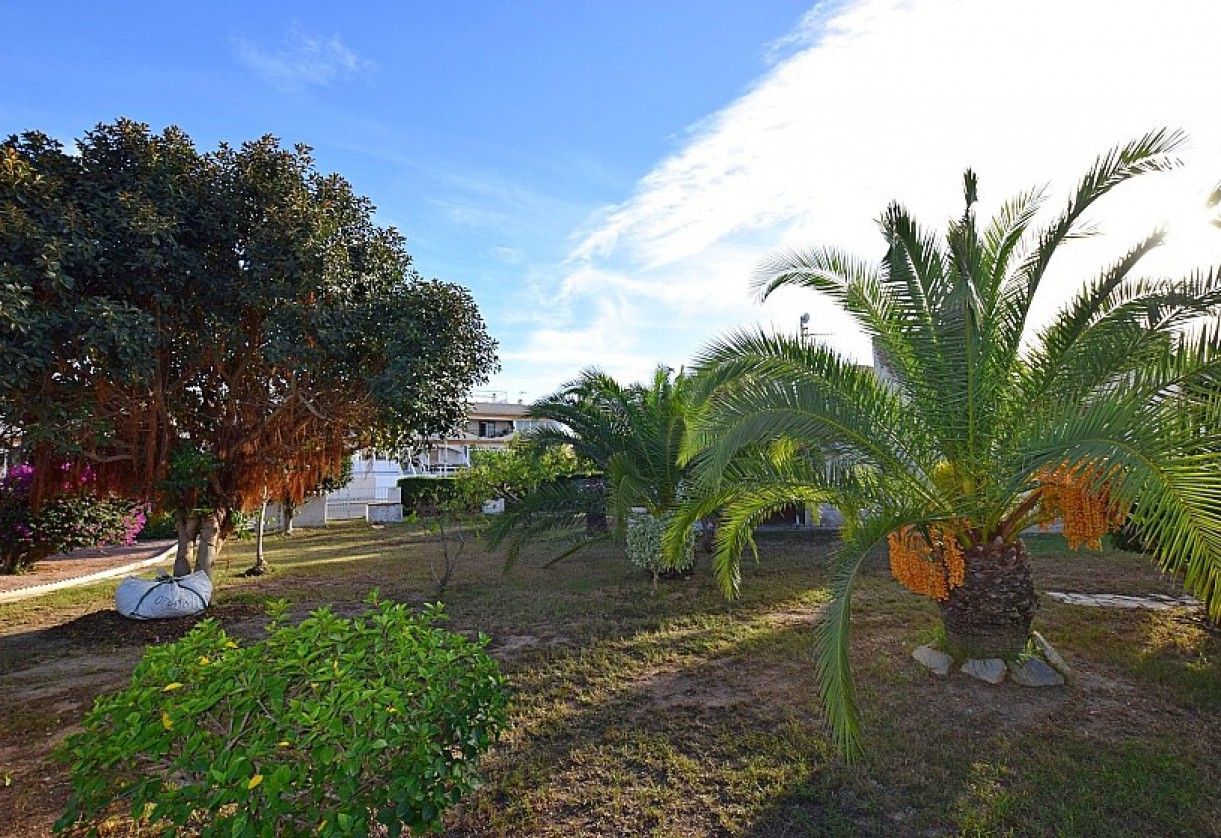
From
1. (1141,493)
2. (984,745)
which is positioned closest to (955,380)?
(1141,493)

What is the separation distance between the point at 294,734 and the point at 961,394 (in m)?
4.69

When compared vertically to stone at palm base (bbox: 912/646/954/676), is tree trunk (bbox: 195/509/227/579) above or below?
above

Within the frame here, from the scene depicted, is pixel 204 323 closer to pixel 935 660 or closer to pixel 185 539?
pixel 185 539

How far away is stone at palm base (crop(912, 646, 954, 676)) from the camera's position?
527 centimetres

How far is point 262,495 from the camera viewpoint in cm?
879

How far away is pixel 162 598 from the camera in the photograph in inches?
301

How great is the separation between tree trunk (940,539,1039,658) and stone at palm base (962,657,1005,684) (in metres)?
0.05

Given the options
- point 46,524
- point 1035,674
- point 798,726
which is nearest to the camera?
point 798,726

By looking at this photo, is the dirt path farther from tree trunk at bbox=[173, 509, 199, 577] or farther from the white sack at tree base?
the white sack at tree base

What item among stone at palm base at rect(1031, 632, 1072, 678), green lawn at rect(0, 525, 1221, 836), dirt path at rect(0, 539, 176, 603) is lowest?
green lawn at rect(0, 525, 1221, 836)

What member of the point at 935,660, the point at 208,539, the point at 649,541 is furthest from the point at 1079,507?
the point at 208,539

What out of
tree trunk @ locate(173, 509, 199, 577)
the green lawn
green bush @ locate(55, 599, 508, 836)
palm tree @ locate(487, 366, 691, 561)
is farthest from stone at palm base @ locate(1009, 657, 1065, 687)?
tree trunk @ locate(173, 509, 199, 577)

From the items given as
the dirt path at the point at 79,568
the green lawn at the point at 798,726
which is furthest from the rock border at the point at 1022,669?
the dirt path at the point at 79,568

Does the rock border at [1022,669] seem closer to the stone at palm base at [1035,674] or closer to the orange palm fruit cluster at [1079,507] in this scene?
the stone at palm base at [1035,674]
